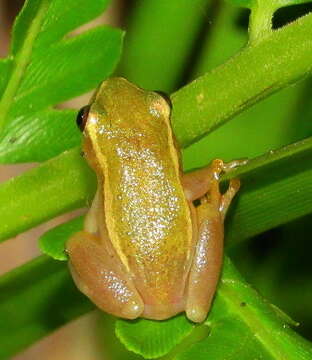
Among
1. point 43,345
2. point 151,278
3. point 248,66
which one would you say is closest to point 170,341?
point 151,278

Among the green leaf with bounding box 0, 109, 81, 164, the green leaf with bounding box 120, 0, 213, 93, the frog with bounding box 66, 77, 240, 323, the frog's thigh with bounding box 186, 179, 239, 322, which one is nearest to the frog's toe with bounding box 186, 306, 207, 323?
the frog's thigh with bounding box 186, 179, 239, 322

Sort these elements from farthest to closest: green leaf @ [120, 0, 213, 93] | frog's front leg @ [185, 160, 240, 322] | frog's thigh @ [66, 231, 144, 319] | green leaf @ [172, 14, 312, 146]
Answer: green leaf @ [120, 0, 213, 93], frog's thigh @ [66, 231, 144, 319], frog's front leg @ [185, 160, 240, 322], green leaf @ [172, 14, 312, 146]

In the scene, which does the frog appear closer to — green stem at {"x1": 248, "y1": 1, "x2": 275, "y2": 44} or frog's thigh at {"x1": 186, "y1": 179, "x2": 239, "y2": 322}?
frog's thigh at {"x1": 186, "y1": 179, "x2": 239, "y2": 322}

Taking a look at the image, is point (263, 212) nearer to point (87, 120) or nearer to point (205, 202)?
point (205, 202)

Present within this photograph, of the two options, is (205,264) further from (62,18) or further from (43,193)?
(62,18)

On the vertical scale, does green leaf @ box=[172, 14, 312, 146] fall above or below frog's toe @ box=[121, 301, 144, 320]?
above

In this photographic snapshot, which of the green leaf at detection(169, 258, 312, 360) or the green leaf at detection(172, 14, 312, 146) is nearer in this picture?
the green leaf at detection(169, 258, 312, 360)
